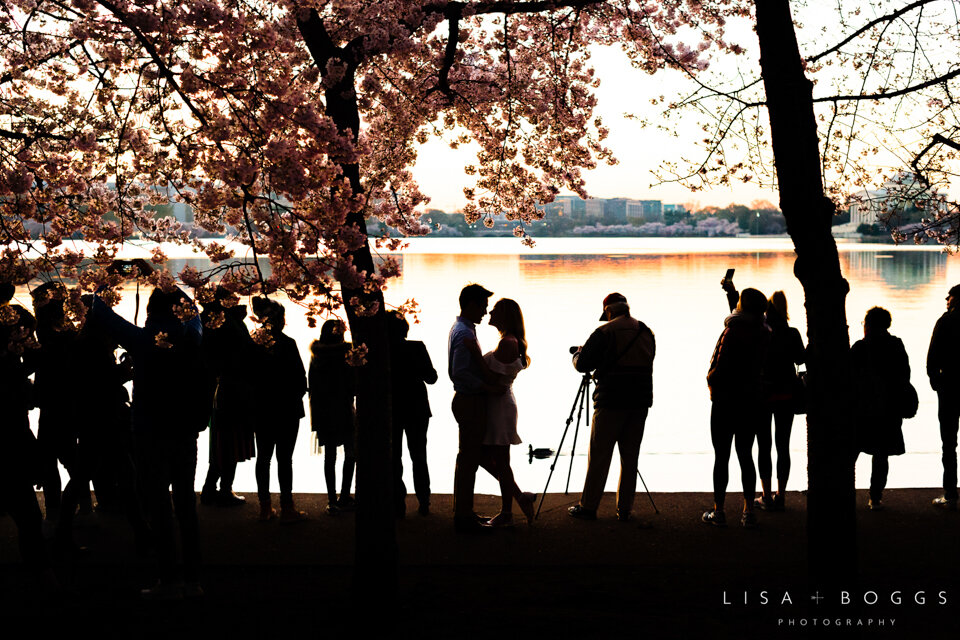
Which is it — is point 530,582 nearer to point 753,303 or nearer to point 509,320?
point 509,320

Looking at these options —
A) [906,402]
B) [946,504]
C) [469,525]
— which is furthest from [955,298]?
[469,525]

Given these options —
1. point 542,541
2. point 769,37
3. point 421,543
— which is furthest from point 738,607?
point 769,37

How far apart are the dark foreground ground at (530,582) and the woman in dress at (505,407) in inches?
9.2

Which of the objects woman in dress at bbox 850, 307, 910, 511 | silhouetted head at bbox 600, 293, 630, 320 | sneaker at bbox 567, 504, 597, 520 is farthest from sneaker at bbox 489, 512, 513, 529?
woman in dress at bbox 850, 307, 910, 511

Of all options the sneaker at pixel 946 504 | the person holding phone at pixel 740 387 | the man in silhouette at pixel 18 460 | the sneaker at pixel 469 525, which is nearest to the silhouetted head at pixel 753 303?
the person holding phone at pixel 740 387

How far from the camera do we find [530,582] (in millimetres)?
7117

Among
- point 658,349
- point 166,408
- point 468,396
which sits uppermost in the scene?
point 166,408

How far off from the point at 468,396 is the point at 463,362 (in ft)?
0.99

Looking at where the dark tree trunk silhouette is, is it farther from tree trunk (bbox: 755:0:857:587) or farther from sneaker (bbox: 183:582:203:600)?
tree trunk (bbox: 755:0:857:587)

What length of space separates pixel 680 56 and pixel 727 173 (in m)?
2.34

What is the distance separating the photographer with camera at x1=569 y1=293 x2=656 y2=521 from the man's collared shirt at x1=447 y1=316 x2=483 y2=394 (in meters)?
0.88

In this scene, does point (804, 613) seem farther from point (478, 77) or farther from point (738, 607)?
point (478, 77)

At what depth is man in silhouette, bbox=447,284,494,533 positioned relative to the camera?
327 inches

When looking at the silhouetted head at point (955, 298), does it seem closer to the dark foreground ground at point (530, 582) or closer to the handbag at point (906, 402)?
the handbag at point (906, 402)
